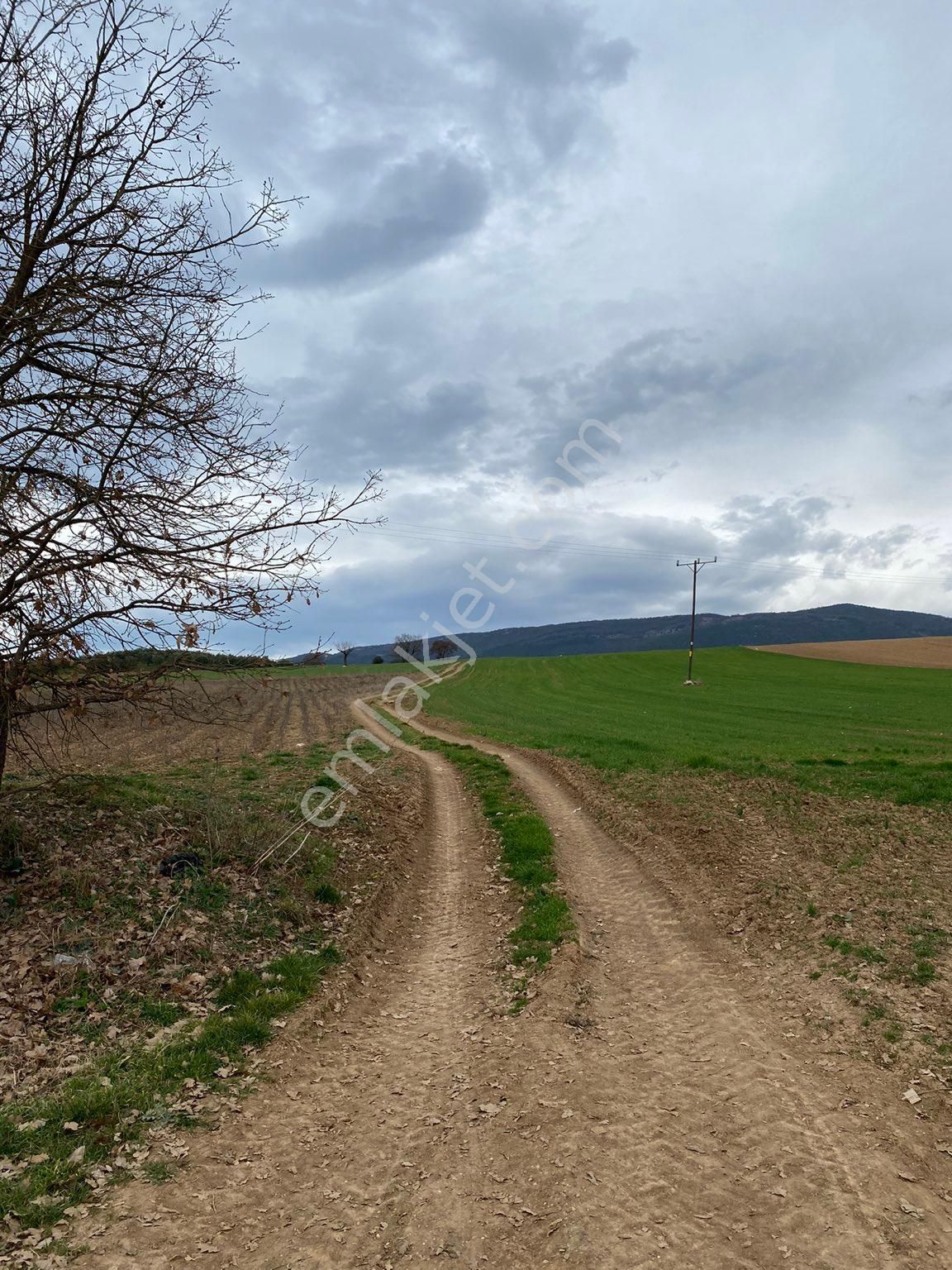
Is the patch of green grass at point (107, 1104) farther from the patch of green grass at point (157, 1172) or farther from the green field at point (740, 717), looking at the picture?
the green field at point (740, 717)

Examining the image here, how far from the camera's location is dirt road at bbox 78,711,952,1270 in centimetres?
441

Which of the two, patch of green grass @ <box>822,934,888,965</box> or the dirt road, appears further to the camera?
patch of green grass @ <box>822,934,888,965</box>

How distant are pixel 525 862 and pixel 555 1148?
7080mm

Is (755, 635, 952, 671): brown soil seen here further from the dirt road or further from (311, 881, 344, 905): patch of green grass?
the dirt road

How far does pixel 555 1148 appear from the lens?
17.3 feet

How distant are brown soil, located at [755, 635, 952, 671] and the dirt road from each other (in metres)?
71.6

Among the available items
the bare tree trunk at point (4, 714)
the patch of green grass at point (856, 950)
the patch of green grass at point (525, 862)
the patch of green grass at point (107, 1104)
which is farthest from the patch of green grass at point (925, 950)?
the bare tree trunk at point (4, 714)

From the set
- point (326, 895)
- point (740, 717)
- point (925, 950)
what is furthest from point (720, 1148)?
point (740, 717)

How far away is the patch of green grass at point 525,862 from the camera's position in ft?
29.6

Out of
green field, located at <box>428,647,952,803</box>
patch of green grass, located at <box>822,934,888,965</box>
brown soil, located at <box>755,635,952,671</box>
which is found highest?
brown soil, located at <box>755,635,952,671</box>

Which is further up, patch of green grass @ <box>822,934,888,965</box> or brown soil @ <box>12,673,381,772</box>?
brown soil @ <box>12,673,381,772</box>

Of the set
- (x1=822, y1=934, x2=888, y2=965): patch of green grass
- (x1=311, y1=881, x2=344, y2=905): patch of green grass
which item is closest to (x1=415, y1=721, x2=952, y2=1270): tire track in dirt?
(x1=822, y1=934, x2=888, y2=965): patch of green grass

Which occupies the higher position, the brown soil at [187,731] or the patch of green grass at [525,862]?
the brown soil at [187,731]

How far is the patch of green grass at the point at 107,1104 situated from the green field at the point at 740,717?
13677 mm
